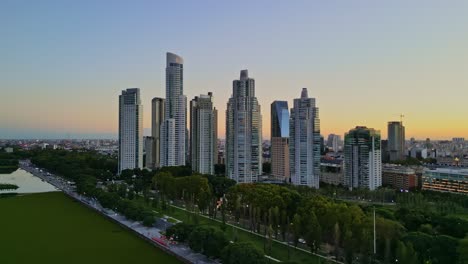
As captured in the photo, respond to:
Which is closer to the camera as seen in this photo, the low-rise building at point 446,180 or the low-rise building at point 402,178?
the low-rise building at point 446,180

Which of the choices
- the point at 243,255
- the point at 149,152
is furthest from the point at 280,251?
the point at 149,152

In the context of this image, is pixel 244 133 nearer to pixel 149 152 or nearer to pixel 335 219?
pixel 149 152

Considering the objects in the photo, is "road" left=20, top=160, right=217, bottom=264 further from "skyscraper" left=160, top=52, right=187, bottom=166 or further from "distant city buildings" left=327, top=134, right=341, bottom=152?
"distant city buildings" left=327, top=134, right=341, bottom=152

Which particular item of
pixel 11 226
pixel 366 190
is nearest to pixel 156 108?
pixel 366 190

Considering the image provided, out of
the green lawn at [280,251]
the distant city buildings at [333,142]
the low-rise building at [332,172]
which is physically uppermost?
the distant city buildings at [333,142]

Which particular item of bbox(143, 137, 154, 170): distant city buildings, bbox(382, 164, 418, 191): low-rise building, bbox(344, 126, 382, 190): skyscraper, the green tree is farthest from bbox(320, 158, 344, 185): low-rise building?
the green tree

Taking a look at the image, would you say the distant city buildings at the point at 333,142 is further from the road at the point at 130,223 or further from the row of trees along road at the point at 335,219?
the road at the point at 130,223

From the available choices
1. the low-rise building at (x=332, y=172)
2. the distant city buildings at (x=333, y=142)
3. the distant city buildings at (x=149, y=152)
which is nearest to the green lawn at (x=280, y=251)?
the low-rise building at (x=332, y=172)

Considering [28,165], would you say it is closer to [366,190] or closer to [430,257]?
[366,190]
